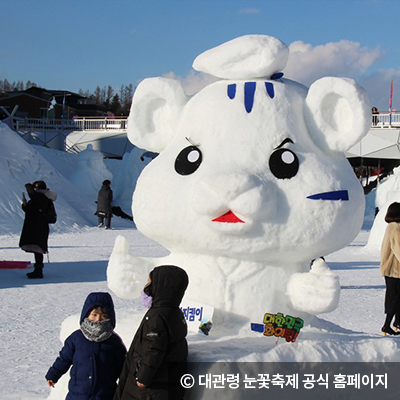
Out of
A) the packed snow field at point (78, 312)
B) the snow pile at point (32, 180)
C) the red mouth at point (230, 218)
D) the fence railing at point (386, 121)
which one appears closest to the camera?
the packed snow field at point (78, 312)

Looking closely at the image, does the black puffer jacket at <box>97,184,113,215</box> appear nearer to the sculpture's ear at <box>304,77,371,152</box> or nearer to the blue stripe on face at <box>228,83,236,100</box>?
the blue stripe on face at <box>228,83,236,100</box>

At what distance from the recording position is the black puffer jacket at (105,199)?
1727 cm

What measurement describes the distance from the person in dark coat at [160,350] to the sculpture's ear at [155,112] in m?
1.56

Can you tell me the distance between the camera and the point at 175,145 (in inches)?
168

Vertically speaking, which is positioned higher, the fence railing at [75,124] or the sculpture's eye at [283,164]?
the fence railing at [75,124]

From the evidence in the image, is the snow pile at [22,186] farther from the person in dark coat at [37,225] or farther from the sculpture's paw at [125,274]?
the sculpture's paw at [125,274]

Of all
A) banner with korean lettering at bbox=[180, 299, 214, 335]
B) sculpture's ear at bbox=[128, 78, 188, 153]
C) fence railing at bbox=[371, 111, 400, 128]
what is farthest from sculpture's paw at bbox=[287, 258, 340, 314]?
fence railing at bbox=[371, 111, 400, 128]

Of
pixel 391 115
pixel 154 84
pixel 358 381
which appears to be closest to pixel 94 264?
pixel 154 84

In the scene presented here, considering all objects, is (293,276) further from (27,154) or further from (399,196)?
(27,154)

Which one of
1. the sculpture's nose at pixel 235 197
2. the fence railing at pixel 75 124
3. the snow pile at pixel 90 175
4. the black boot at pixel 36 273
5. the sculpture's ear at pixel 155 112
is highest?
the fence railing at pixel 75 124

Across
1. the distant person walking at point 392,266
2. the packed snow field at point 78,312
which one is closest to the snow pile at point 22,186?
the packed snow field at point 78,312

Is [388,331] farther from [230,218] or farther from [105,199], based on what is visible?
[105,199]

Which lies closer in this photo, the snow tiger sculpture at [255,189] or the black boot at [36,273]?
the snow tiger sculpture at [255,189]

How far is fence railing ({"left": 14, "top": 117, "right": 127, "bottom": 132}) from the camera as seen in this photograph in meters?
37.6
